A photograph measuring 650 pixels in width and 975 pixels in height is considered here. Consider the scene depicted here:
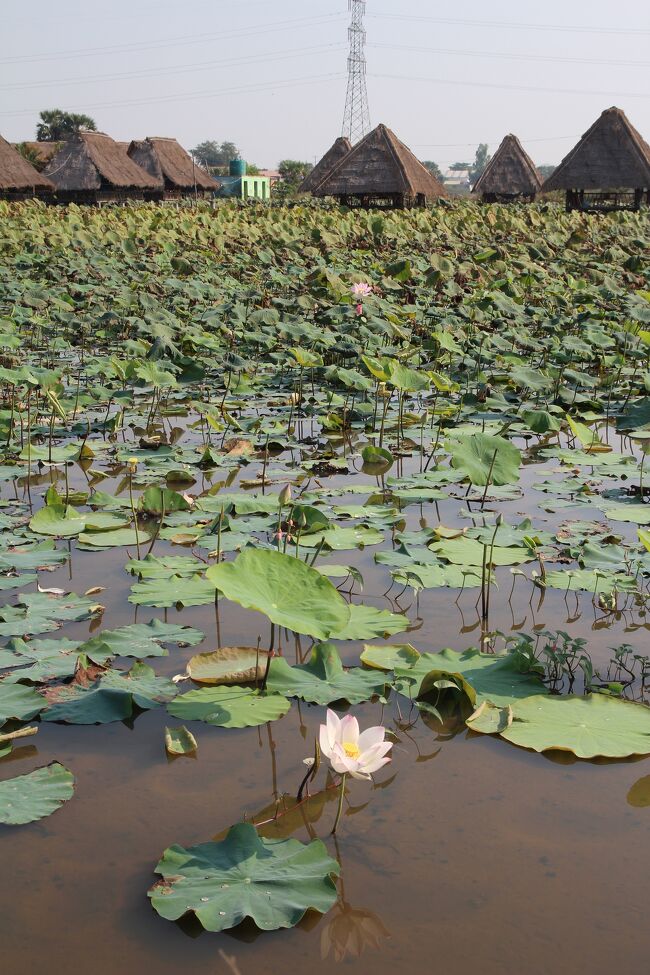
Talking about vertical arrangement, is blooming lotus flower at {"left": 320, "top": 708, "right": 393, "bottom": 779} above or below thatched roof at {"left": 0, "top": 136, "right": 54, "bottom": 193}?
below

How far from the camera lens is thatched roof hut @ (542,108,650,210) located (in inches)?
886

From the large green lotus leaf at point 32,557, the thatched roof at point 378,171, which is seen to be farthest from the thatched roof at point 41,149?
the large green lotus leaf at point 32,557

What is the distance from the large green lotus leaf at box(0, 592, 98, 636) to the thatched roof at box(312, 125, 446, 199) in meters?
21.2

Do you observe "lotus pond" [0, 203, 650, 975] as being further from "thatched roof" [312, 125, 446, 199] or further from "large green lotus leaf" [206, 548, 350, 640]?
"thatched roof" [312, 125, 446, 199]

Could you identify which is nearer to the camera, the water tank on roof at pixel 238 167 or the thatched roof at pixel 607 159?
the thatched roof at pixel 607 159

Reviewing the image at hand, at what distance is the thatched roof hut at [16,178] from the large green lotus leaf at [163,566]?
2469cm

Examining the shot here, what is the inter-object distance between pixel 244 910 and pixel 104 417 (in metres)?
4.05

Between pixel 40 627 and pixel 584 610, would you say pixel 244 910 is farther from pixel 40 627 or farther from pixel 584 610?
pixel 584 610

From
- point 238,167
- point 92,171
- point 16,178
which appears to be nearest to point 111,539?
point 16,178

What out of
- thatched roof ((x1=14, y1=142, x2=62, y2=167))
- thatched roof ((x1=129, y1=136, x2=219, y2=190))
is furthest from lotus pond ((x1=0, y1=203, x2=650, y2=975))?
thatched roof ((x1=14, y1=142, x2=62, y2=167))

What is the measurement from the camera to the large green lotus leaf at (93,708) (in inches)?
80.8

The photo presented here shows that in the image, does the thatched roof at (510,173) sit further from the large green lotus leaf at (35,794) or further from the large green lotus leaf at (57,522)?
the large green lotus leaf at (35,794)

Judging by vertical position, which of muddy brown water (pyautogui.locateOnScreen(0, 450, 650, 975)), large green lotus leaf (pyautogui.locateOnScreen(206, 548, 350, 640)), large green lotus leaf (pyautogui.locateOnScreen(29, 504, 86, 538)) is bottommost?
muddy brown water (pyautogui.locateOnScreen(0, 450, 650, 975))

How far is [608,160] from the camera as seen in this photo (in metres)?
22.8
